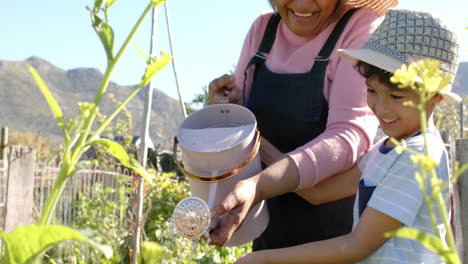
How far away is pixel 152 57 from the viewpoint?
575mm

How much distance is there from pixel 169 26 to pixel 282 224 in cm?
240

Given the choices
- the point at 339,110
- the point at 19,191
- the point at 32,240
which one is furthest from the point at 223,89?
the point at 19,191

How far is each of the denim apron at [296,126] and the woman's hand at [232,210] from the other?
45cm

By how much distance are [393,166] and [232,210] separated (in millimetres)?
388

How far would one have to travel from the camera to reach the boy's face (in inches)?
49.9

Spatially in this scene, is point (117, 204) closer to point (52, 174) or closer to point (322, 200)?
point (52, 174)

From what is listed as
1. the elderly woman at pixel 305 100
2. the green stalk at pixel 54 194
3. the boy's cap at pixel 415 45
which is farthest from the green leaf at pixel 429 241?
the elderly woman at pixel 305 100

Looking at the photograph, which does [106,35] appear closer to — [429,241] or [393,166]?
[429,241]

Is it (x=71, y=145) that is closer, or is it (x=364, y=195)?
(x=71, y=145)

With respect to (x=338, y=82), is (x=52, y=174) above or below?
below

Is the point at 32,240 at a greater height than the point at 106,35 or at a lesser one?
lesser

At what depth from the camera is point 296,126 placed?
6.05ft

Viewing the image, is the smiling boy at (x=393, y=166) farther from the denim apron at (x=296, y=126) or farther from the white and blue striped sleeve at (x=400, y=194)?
the denim apron at (x=296, y=126)

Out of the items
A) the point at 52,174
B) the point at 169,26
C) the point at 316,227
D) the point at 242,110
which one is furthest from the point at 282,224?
the point at 52,174
